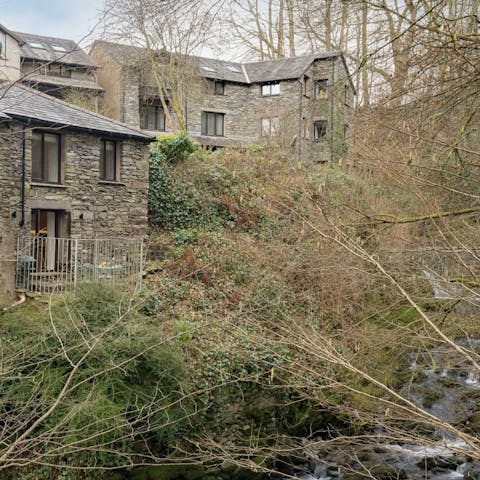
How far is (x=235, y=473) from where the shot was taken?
29.0 feet

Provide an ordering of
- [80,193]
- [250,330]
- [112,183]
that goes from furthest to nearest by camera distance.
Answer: [112,183]
[80,193]
[250,330]

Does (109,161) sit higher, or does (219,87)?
(219,87)

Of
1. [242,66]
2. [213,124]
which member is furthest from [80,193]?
[242,66]

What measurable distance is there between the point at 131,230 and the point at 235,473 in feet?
28.4

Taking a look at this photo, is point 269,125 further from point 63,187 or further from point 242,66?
point 63,187

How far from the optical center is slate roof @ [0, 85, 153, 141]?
12.9 metres

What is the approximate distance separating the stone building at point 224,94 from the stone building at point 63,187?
34.9 ft

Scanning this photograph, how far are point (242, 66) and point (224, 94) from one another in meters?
3.09

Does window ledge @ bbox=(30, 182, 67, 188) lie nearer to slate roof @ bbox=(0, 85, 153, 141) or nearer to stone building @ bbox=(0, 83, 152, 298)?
stone building @ bbox=(0, 83, 152, 298)

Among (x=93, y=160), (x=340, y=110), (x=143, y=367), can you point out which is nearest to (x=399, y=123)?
(x=340, y=110)

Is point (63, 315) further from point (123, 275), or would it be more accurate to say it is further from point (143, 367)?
point (123, 275)

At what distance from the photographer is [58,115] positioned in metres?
14.1

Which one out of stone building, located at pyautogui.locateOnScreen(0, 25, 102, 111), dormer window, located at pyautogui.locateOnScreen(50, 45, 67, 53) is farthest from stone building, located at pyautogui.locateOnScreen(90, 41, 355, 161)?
dormer window, located at pyautogui.locateOnScreen(50, 45, 67, 53)

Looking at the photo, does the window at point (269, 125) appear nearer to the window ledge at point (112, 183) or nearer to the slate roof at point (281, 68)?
the slate roof at point (281, 68)
